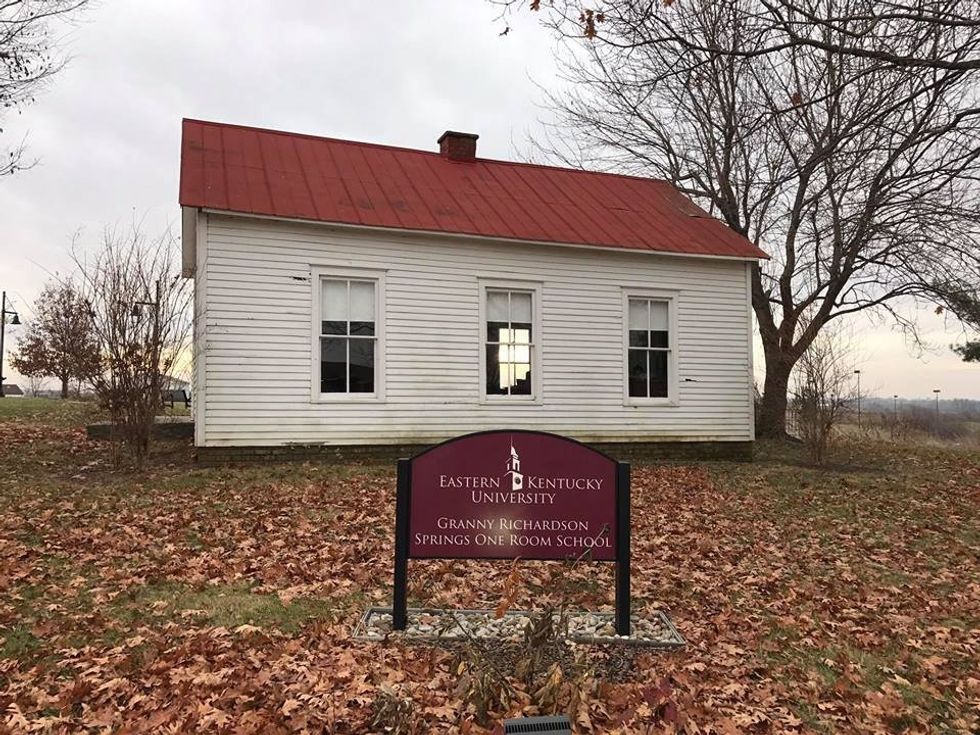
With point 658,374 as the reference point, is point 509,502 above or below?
below

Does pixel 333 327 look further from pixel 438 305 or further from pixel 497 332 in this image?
pixel 497 332

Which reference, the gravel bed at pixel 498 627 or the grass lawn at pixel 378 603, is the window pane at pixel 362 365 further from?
the gravel bed at pixel 498 627

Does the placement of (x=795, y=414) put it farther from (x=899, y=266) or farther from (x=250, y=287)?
(x=250, y=287)

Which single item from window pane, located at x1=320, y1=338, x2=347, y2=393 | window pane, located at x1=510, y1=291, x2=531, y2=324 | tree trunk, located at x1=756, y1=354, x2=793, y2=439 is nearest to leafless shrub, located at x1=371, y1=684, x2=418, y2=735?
window pane, located at x1=320, y1=338, x2=347, y2=393

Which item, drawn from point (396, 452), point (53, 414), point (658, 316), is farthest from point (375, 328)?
point (53, 414)

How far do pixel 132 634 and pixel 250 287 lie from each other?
7516mm

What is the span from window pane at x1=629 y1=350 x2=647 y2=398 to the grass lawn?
135 inches

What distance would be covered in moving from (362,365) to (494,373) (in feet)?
7.90

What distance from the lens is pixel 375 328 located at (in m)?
12.5

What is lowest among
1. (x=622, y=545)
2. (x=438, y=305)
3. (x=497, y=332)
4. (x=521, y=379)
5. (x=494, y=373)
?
(x=622, y=545)

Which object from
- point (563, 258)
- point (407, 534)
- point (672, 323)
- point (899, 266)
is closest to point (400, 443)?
point (563, 258)

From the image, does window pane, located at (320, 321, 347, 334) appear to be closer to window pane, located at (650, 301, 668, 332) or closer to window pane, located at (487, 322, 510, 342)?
window pane, located at (487, 322, 510, 342)

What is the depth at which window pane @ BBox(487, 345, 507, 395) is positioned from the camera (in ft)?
43.5

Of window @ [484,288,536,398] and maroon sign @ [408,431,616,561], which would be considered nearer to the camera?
maroon sign @ [408,431,616,561]
